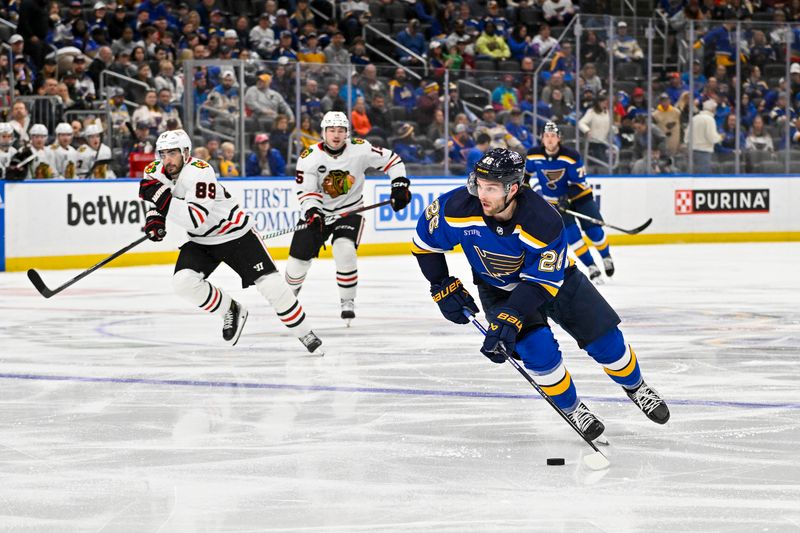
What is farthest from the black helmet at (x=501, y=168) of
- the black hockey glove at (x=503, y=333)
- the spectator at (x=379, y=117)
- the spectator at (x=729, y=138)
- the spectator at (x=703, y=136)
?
the spectator at (x=729, y=138)

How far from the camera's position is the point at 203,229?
637 cm

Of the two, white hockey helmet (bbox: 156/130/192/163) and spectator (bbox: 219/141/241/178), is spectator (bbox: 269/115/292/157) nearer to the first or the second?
spectator (bbox: 219/141/241/178)

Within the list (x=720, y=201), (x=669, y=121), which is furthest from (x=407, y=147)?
(x=720, y=201)

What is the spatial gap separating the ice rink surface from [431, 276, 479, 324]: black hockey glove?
0.42 metres

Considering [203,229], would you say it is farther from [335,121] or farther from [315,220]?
[335,121]

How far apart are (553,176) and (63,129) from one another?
160 inches

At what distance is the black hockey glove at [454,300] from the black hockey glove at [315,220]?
339 centimetres

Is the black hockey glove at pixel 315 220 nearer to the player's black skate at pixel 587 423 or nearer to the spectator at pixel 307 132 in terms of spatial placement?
the player's black skate at pixel 587 423

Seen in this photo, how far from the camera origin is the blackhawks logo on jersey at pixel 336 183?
308 inches

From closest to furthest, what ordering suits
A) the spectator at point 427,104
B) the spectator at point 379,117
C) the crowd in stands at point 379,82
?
the crowd in stands at point 379,82, the spectator at point 379,117, the spectator at point 427,104

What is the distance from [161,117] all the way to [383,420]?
7.35m

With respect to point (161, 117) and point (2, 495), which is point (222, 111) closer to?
point (161, 117)

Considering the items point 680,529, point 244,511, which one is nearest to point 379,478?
point 244,511

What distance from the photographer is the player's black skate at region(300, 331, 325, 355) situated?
6449 millimetres
